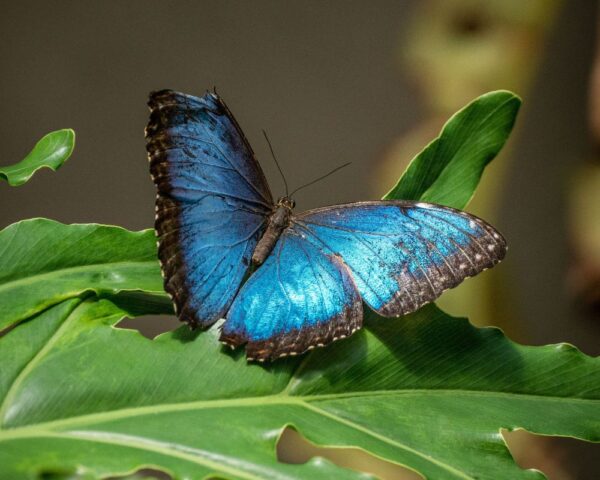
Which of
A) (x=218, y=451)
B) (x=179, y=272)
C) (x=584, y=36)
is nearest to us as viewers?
(x=218, y=451)

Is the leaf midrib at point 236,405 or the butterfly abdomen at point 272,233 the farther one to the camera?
the butterfly abdomen at point 272,233

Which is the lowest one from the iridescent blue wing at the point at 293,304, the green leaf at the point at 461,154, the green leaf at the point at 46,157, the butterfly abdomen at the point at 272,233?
the iridescent blue wing at the point at 293,304

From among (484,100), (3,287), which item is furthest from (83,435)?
(484,100)

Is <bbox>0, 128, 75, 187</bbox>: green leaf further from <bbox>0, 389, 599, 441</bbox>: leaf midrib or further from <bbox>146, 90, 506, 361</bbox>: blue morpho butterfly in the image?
<bbox>0, 389, 599, 441</bbox>: leaf midrib

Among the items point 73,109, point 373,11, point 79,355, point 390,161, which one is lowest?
point 390,161

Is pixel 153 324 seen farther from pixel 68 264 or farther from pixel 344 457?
pixel 68 264

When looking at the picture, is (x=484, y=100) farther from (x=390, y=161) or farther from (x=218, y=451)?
(x=390, y=161)

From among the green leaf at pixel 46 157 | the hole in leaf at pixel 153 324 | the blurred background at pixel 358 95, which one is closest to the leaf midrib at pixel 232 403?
the green leaf at pixel 46 157

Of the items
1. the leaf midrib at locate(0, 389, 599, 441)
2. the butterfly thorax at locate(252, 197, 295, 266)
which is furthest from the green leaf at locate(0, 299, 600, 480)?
the butterfly thorax at locate(252, 197, 295, 266)

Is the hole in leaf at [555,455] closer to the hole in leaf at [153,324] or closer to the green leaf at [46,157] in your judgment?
the hole in leaf at [153,324]
